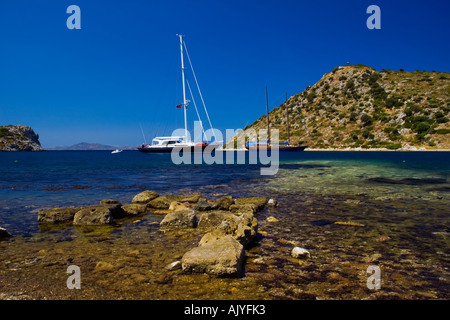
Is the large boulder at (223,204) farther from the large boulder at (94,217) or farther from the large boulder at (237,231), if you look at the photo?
the large boulder at (94,217)

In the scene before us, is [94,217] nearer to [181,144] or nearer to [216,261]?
[216,261]

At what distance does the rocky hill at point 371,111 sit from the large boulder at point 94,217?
3820 inches

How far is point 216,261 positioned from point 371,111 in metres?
119

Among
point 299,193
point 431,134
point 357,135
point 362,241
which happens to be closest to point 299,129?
point 357,135

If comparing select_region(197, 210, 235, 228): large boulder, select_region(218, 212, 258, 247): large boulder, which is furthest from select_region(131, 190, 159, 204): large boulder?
select_region(218, 212, 258, 247): large boulder

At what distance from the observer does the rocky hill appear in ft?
293

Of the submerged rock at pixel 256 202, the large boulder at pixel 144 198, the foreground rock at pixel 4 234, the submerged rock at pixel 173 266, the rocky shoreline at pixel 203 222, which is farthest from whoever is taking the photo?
the large boulder at pixel 144 198

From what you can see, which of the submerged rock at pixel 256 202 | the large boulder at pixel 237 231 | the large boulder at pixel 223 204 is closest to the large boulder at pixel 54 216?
the large boulder at pixel 223 204

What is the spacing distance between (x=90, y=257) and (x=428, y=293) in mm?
8560

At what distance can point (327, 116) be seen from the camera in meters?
118

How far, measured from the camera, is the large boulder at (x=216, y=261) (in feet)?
20.6

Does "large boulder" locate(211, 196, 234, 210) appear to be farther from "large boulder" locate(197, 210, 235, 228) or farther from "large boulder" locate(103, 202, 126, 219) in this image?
"large boulder" locate(103, 202, 126, 219)

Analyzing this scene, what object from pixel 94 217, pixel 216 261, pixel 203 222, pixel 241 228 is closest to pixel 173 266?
pixel 216 261

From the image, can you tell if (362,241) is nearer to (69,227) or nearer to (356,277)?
(356,277)
